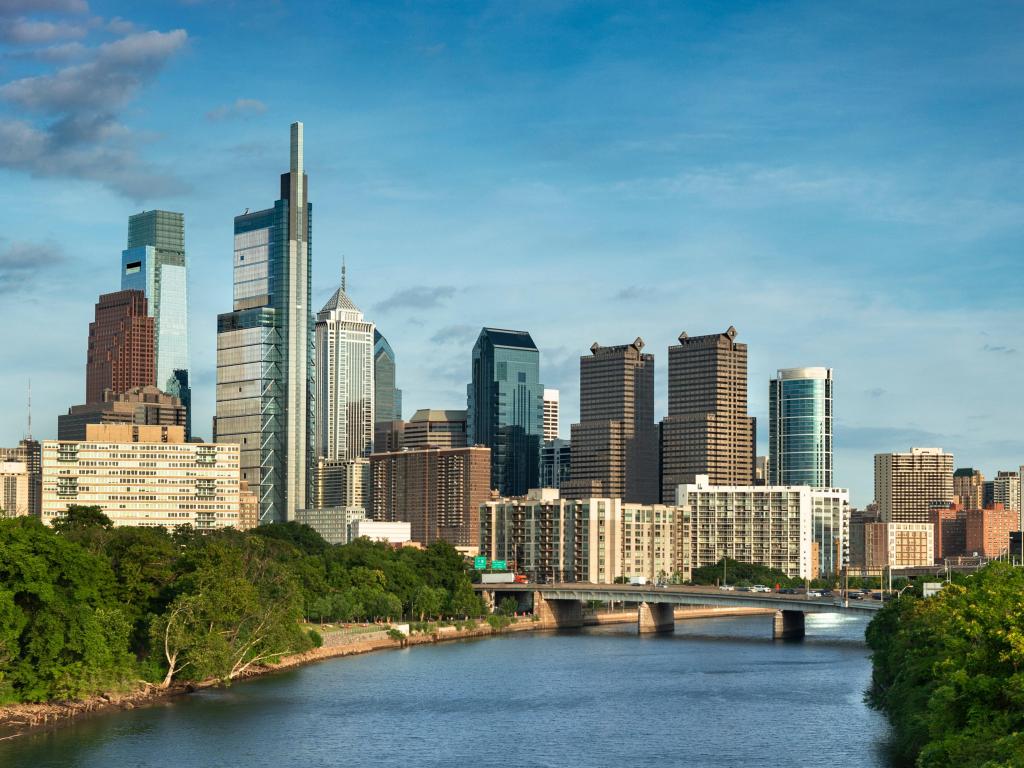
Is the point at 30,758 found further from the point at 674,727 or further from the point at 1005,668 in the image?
the point at 1005,668

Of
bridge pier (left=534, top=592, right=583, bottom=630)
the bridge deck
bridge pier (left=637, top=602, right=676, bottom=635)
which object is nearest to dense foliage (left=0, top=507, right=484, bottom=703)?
the bridge deck

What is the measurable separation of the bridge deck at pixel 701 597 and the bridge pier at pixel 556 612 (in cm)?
111

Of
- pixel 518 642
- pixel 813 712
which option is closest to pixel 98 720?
pixel 813 712

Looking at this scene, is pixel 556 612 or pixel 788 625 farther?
pixel 556 612

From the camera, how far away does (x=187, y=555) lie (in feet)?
362

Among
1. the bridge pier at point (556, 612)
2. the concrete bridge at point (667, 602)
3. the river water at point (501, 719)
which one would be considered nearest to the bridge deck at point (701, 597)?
the concrete bridge at point (667, 602)

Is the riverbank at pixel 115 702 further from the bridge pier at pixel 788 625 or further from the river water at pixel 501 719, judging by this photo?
the bridge pier at pixel 788 625

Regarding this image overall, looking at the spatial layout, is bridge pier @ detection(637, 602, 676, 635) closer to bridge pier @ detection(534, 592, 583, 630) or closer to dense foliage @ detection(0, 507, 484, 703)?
bridge pier @ detection(534, 592, 583, 630)

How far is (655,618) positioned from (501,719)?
90.3 m

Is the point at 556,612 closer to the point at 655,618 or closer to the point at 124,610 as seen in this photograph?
the point at 655,618

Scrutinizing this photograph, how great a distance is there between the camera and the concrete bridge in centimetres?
16625

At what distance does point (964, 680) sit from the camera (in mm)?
59562

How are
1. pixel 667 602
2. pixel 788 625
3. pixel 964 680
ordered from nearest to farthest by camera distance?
pixel 964 680, pixel 788 625, pixel 667 602

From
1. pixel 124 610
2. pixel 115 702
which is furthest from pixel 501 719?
pixel 124 610
